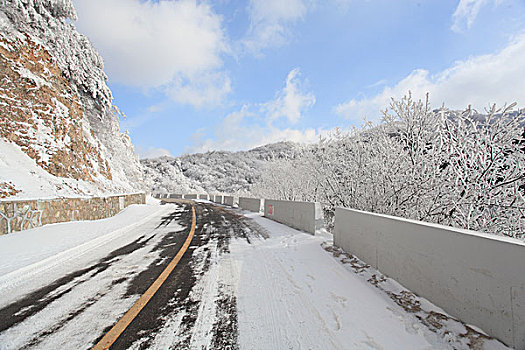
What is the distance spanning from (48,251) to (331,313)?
6417 mm

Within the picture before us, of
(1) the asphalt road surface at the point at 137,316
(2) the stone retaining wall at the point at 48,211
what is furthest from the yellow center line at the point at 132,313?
(2) the stone retaining wall at the point at 48,211

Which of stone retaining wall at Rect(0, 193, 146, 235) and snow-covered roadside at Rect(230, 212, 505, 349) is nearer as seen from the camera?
snow-covered roadside at Rect(230, 212, 505, 349)

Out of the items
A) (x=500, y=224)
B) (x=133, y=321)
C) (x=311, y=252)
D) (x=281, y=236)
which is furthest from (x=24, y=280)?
(x=500, y=224)

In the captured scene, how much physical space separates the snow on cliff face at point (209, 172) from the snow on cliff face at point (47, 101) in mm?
21437

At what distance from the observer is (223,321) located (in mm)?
2883

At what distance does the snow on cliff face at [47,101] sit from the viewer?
11.8 m

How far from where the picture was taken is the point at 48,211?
27.6 ft

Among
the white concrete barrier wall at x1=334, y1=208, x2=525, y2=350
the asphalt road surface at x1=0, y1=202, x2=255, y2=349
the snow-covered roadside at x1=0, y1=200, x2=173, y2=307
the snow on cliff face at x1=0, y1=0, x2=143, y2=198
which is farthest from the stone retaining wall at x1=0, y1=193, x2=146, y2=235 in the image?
the white concrete barrier wall at x1=334, y1=208, x2=525, y2=350

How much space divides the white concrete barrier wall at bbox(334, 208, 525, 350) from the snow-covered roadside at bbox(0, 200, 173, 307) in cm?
580

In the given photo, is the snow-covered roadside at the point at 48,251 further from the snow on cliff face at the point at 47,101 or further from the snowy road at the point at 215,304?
the snow on cliff face at the point at 47,101

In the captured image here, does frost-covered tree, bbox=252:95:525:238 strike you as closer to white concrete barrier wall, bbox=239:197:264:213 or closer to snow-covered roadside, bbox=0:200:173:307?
snow-covered roadside, bbox=0:200:173:307

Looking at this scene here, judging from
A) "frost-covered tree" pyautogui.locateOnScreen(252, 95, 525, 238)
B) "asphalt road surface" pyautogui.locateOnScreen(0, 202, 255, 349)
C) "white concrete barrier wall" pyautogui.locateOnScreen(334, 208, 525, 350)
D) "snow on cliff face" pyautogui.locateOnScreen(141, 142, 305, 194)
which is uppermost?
"snow on cliff face" pyautogui.locateOnScreen(141, 142, 305, 194)

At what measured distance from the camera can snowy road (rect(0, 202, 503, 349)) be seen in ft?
8.39

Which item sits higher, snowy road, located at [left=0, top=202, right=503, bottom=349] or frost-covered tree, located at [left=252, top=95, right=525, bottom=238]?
frost-covered tree, located at [left=252, top=95, right=525, bottom=238]
